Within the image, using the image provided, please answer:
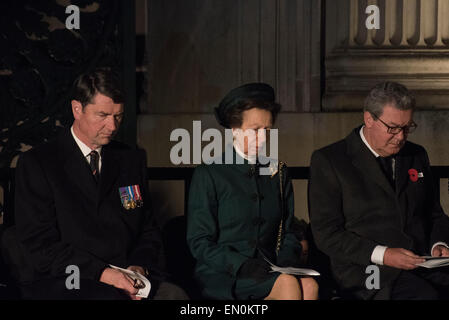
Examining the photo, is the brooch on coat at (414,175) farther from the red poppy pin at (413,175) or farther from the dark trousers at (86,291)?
the dark trousers at (86,291)

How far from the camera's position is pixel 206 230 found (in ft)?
16.6

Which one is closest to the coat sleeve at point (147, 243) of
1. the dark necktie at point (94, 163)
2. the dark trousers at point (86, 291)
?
the dark trousers at point (86, 291)

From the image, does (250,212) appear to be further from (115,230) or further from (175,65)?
(175,65)

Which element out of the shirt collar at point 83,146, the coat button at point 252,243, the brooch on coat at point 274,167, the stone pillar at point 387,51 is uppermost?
the stone pillar at point 387,51

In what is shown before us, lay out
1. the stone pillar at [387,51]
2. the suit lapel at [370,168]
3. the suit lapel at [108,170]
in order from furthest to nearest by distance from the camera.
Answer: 1. the stone pillar at [387,51]
2. the suit lapel at [370,168]
3. the suit lapel at [108,170]

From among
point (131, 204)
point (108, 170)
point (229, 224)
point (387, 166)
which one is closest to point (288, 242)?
point (229, 224)

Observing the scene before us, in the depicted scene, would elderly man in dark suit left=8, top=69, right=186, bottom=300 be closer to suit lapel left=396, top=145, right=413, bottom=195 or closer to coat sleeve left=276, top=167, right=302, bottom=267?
coat sleeve left=276, top=167, right=302, bottom=267

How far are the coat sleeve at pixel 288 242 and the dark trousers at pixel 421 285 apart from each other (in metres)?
0.56

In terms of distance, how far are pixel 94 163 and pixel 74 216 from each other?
334 mm

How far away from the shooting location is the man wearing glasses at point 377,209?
522cm

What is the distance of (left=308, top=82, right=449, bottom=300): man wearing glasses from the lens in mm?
5223

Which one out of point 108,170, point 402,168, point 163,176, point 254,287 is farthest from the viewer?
point 163,176

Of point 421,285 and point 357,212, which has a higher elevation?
point 357,212

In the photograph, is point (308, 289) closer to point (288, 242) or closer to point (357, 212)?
point (288, 242)
